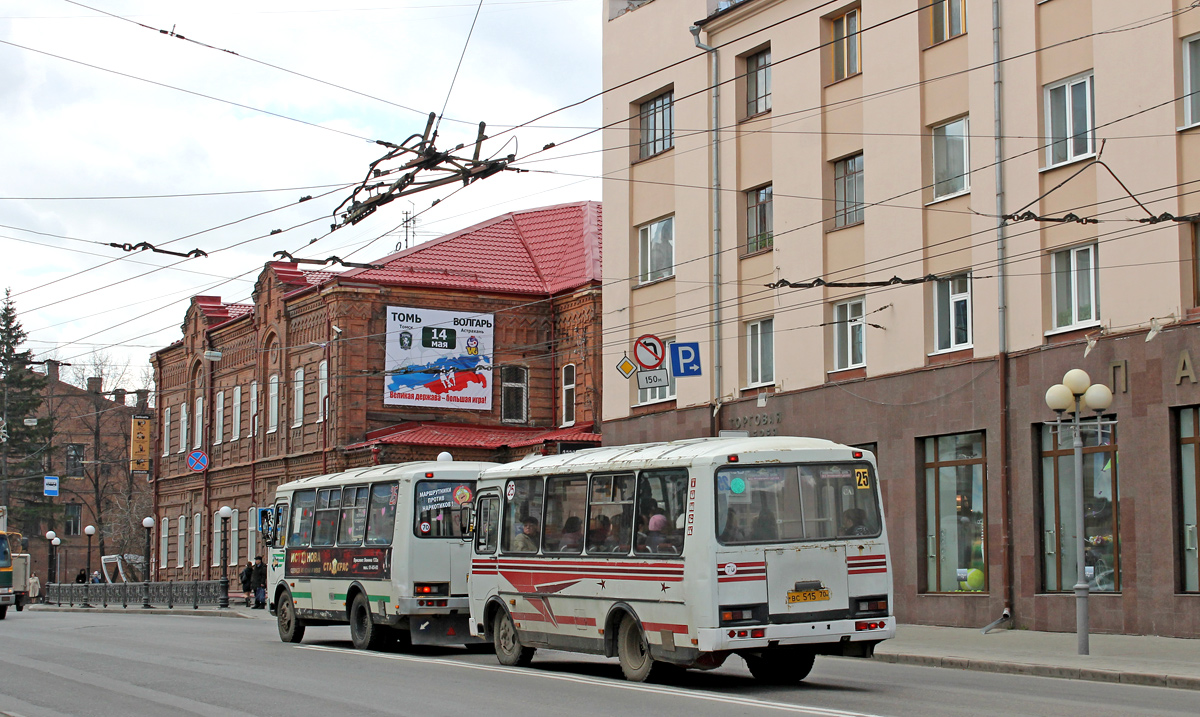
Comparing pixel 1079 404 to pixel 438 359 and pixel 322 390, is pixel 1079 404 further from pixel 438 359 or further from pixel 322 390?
pixel 322 390

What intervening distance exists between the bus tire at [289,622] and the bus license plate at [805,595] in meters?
12.4

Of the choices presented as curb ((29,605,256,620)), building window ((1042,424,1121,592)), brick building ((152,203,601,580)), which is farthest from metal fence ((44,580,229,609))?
building window ((1042,424,1121,592))

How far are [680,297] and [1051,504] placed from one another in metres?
11.0

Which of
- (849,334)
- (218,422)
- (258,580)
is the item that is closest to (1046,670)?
(849,334)

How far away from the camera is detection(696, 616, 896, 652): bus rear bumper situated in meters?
14.8

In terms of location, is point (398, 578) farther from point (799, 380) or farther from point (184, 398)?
point (184, 398)

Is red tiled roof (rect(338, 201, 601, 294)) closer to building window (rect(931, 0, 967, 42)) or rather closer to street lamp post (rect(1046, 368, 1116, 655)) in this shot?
building window (rect(931, 0, 967, 42))

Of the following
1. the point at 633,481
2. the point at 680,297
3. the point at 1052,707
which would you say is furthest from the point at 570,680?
the point at 680,297

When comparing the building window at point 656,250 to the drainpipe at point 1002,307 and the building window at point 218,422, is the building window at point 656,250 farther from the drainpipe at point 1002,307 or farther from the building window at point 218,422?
the building window at point 218,422

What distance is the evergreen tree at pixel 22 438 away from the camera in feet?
276

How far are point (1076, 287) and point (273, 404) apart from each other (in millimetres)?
33172

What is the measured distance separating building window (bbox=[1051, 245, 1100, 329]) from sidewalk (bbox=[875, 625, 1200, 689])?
16.0ft

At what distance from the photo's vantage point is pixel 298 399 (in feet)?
158

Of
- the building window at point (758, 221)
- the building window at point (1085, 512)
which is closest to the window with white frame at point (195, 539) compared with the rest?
the building window at point (758, 221)
